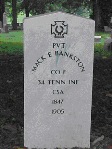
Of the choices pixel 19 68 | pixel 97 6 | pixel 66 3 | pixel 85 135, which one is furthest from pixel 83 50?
pixel 66 3

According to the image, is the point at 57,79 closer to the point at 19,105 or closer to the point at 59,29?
the point at 59,29

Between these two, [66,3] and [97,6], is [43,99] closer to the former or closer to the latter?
[97,6]

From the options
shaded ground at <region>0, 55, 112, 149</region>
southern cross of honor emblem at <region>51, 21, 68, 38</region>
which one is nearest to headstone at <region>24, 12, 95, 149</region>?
southern cross of honor emblem at <region>51, 21, 68, 38</region>

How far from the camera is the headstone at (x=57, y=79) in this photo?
362cm

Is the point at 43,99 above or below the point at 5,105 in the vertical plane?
above

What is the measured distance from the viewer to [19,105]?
5504mm

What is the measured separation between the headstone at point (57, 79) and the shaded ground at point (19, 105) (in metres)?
0.37

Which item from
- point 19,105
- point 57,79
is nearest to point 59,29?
point 57,79

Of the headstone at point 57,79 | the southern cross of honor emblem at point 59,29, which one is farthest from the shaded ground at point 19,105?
the southern cross of honor emblem at point 59,29

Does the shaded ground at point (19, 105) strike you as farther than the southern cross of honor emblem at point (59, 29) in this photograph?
Yes

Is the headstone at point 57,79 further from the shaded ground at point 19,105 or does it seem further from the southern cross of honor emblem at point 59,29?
the shaded ground at point 19,105

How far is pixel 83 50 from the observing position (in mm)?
3719

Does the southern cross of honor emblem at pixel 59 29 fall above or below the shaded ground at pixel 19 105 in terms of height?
above

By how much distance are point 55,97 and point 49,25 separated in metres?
0.77
